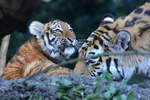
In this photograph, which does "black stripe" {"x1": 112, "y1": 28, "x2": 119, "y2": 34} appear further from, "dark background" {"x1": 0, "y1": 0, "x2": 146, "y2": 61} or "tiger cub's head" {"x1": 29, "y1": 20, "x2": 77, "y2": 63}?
"dark background" {"x1": 0, "y1": 0, "x2": 146, "y2": 61}

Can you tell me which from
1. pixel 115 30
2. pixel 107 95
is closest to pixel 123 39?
pixel 115 30

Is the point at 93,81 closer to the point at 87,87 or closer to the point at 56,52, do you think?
the point at 87,87

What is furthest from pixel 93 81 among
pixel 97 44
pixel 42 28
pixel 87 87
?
pixel 42 28

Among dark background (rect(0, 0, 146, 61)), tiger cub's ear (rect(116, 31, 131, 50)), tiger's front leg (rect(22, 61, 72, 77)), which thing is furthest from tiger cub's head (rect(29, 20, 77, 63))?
dark background (rect(0, 0, 146, 61))

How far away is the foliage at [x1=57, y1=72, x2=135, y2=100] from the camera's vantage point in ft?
15.0

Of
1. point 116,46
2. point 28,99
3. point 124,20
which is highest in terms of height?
point 124,20

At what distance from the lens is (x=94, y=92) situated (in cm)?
485

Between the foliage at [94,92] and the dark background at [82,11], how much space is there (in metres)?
6.79

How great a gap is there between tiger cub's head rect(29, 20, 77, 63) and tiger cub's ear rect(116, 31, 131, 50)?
5.10ft

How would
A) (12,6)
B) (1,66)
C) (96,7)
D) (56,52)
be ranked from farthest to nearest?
(96,7), (56,52), (1,66), (12,6)

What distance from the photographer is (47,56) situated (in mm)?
7984

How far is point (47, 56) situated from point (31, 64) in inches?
31.2

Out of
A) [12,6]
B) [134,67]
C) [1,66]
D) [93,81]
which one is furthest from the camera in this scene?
[1,66]

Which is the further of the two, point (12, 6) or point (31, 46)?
point (31, 46)
